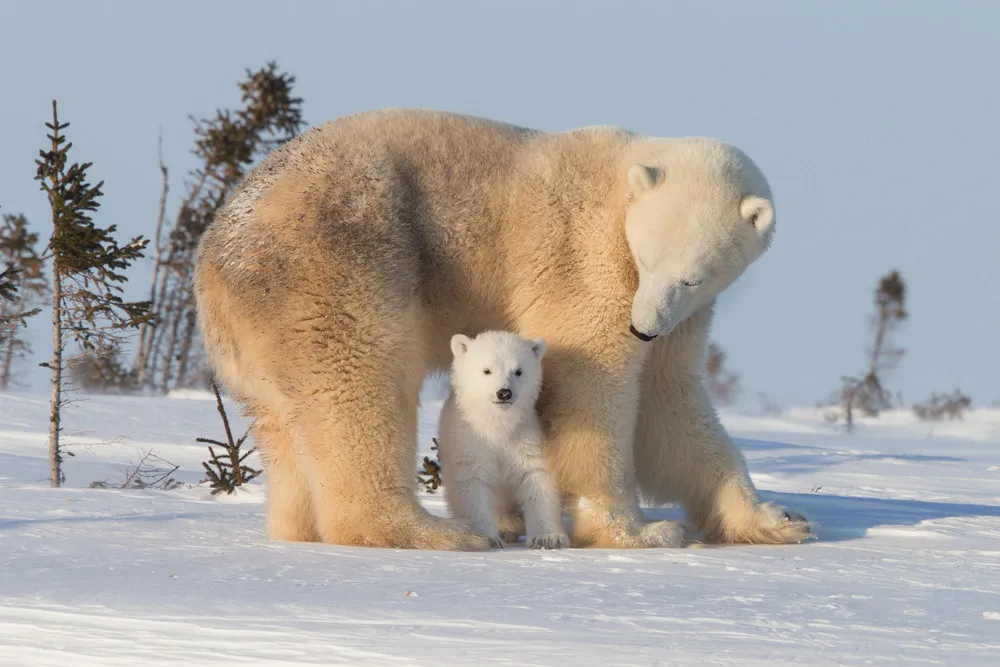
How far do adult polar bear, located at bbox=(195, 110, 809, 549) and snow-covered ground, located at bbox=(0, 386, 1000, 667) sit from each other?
0.36 metres

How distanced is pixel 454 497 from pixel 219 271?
160cm

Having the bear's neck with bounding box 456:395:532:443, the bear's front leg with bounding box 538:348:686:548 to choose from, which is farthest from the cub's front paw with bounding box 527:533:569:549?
the bear's neck with bounding box 456:395:532:443

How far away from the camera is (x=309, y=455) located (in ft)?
19.9

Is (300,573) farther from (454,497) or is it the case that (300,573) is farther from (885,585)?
(885,585)

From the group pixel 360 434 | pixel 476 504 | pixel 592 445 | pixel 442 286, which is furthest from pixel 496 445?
pixel 442 286

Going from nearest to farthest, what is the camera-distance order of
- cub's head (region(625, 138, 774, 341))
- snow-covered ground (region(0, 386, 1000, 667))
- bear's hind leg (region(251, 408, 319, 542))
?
snow-covered ground (region(0, 386, 1000, 667)) < cub's head (region(625, 138, 774, 341)) < bear's hind leg (region(251, 408, 319, 542))

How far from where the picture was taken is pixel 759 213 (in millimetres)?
6293

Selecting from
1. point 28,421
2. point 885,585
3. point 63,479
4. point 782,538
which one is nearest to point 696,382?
point 782,538

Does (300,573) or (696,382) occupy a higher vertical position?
(696,382)

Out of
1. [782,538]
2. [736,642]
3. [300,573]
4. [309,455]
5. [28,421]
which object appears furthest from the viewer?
[28,421]

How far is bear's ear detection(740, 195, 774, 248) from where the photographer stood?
626cm

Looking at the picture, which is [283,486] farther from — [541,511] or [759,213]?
[759,213]

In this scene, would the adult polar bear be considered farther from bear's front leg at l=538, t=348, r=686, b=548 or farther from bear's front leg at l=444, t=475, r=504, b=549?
bear's front leg at l=444, t=475, r=504, b=549

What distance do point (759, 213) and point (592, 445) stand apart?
1396mm
